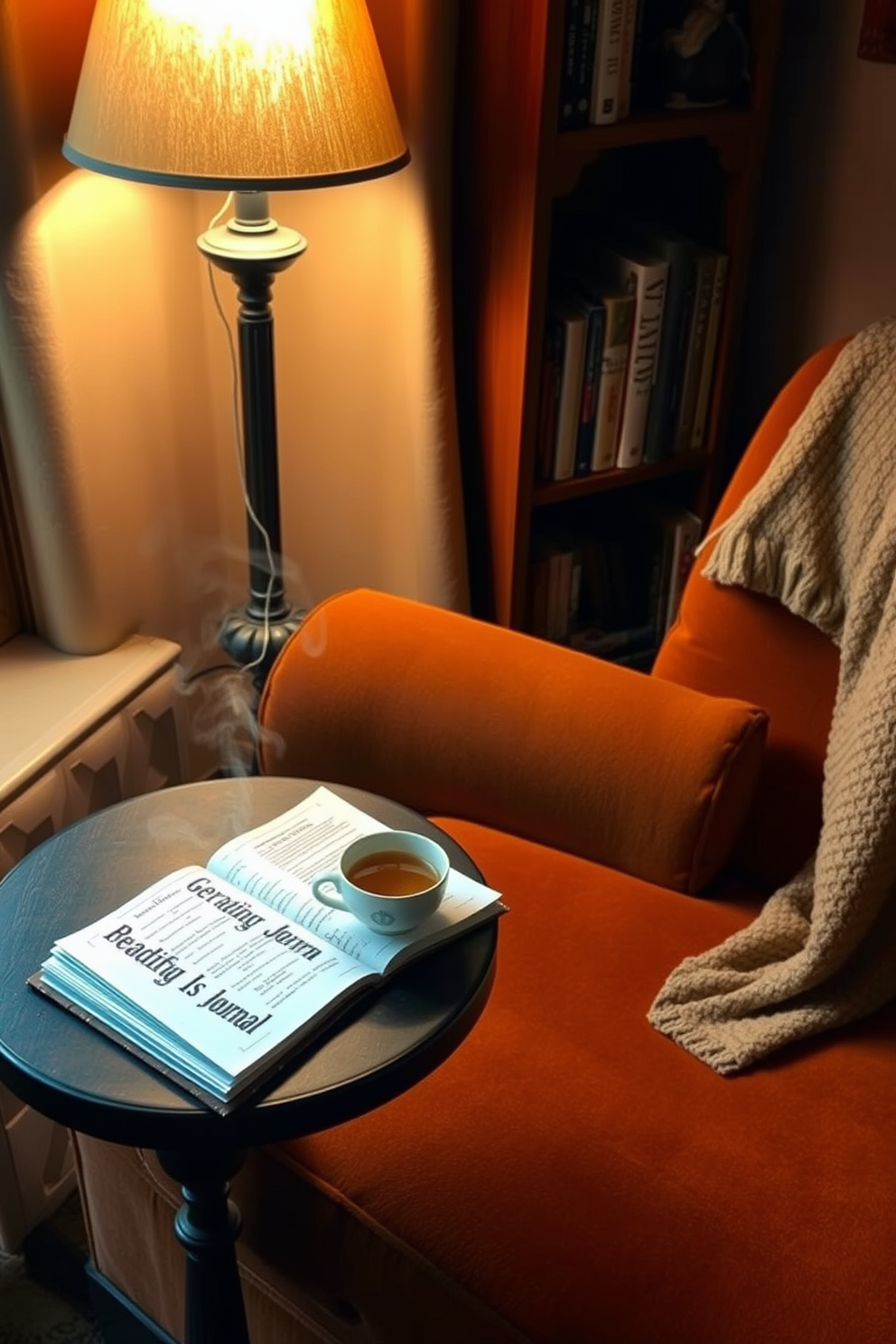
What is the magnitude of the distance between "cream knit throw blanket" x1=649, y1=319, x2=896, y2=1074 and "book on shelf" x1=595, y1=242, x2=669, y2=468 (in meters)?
0.38

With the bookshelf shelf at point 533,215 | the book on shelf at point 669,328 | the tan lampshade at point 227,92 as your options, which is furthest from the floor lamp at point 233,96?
the book on shelf at point 669,328

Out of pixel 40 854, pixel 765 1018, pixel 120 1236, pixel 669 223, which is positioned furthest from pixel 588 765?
pixel 669 223

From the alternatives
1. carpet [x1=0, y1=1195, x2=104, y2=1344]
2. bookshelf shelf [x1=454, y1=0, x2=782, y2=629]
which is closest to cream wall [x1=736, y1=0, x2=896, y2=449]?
bookshelf shelf [x1=454, y1=0, x2=782, y2=629]

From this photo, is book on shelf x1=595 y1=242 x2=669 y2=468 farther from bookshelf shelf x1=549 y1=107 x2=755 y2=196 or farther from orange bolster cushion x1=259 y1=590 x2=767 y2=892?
orange bolster cushion x1=259 y1=590 x2=767 y2=892

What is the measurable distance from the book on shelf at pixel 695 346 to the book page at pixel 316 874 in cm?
87

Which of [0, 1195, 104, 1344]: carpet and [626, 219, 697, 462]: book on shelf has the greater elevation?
[626, 219, 697, 462]: book on shelf

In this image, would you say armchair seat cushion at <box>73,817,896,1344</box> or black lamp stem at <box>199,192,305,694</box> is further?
black lamp stem at <box>199,192,305,694</box>

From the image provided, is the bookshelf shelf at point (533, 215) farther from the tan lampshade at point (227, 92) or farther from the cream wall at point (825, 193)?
the tan lampshade at point (227, 92)

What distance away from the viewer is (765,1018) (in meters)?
1.24

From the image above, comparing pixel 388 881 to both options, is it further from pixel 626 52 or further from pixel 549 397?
pixel 626 52

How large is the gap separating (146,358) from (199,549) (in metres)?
0.31

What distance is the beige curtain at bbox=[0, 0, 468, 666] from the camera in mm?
1457

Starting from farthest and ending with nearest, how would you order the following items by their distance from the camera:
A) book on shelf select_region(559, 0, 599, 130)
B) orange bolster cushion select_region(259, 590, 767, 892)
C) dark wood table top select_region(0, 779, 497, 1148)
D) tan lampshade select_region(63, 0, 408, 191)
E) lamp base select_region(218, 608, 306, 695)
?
lamp base select_region(218, 608, 306, 695)
book on shelf select_region(559, 0, 599, 130)
orange bolster cushion select_region(259, 590, 767, 892)
tan lampshade select_region(63, 0, 408, 191)
dark wood table top select_region(0, 779, 497, 1148)

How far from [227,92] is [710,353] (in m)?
0.82
